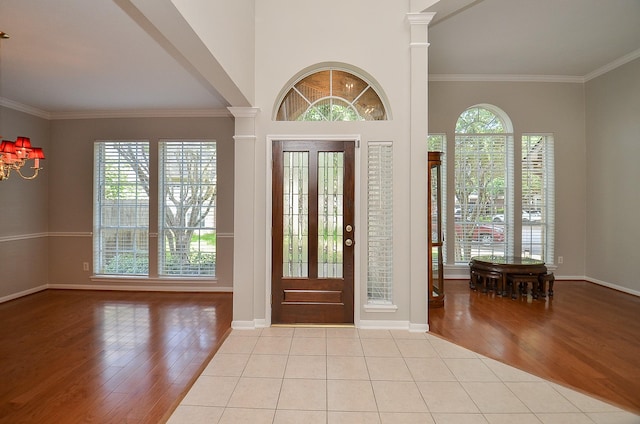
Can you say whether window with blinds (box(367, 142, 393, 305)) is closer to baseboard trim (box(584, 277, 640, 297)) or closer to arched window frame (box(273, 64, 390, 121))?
arched window frame (box(273, 64, 390, 121))

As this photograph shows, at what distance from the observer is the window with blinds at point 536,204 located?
5.64 meters

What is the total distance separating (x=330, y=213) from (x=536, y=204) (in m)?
4.12

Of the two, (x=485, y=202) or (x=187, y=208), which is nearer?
(x=187, y=208)

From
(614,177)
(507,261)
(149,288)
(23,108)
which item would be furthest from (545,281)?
(23,108)

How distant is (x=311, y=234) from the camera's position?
3.69 meters

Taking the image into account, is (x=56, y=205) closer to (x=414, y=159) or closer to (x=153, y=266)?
(x=153, y=266)

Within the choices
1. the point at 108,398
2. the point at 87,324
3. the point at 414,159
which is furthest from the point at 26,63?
the point at 414,159

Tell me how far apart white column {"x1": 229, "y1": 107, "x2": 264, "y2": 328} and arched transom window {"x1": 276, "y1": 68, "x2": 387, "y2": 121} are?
466 mm

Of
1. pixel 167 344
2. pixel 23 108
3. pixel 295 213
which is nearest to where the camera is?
pixel 167 344

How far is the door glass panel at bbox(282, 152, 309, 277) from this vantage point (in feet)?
12.1

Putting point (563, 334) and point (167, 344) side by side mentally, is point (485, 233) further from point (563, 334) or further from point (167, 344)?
point (167, 344)

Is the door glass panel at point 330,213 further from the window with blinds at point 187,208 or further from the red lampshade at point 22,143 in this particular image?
the red lampshade at point 22,143

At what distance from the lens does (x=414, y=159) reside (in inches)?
139

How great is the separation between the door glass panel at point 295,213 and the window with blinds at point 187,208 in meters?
2.25
